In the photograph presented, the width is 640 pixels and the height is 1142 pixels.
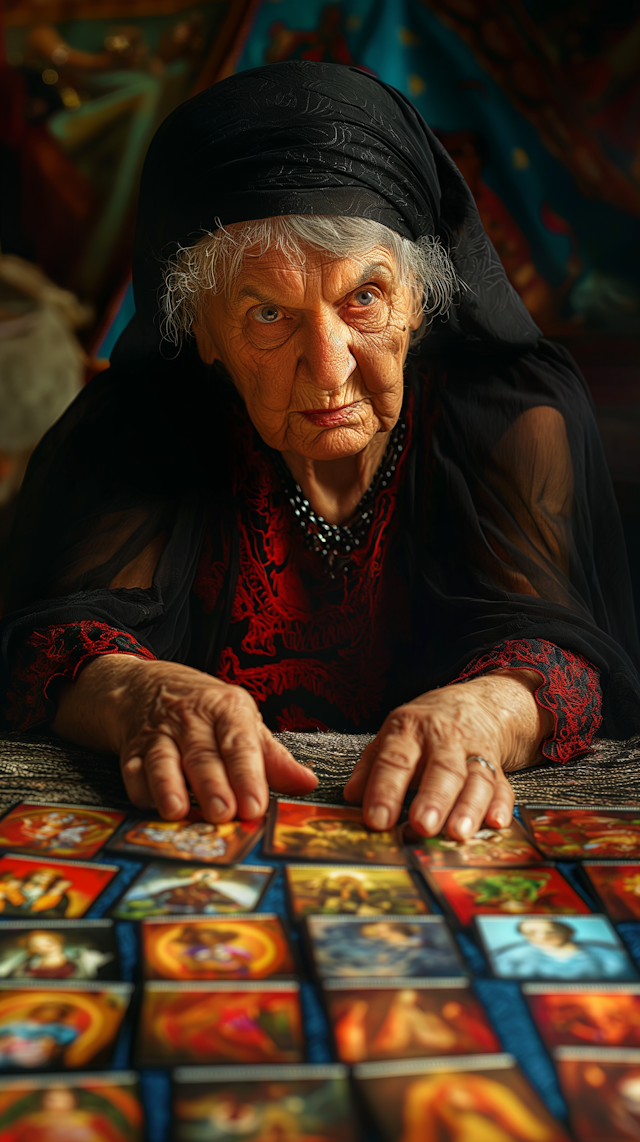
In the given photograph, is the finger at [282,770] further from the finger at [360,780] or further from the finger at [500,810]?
the finger at [500,810]

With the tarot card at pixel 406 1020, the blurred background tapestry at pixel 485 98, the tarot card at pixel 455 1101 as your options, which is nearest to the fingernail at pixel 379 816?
the tarot card at pixel 406 1020

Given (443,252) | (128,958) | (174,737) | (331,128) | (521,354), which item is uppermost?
(331,128)

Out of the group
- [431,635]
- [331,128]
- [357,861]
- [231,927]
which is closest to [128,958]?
[231,927]

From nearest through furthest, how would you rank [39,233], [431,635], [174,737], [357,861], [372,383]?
[357,861], [174,737], [372,383], [431,635], [39,233]

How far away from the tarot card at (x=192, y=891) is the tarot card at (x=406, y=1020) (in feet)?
0.64

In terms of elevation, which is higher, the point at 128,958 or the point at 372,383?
the point at 372,383

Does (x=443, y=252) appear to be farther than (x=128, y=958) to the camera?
Yes

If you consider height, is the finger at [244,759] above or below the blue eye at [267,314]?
below

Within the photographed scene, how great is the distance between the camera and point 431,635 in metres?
1.70

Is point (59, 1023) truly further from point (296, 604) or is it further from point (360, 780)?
point (296, 604)

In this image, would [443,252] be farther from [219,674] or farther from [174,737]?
[174,737]

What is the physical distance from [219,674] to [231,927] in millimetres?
922

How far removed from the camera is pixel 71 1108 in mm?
671

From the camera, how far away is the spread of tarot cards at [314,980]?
0.67 metres
